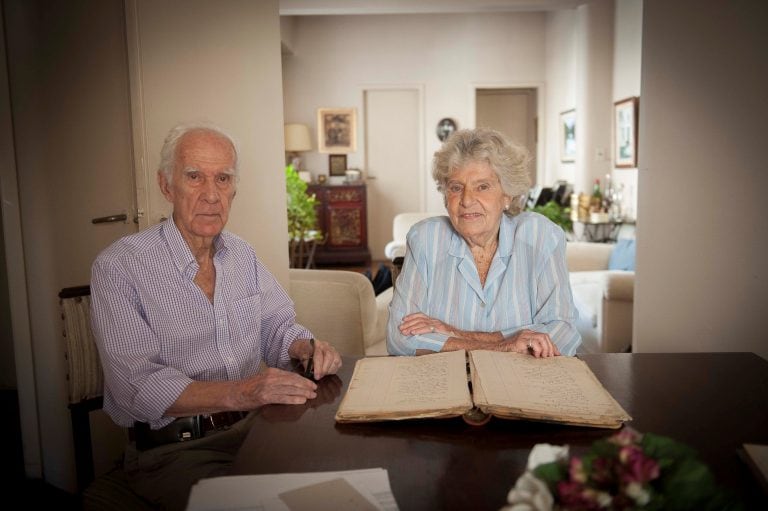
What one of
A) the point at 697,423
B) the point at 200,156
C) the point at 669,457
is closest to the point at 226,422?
the point at 200,156

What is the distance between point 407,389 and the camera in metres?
1.25

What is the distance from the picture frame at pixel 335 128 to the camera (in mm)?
8719

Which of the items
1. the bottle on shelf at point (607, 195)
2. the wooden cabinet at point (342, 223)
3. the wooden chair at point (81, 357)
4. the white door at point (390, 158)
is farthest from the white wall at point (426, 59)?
the wooden chair at point (81, 357)

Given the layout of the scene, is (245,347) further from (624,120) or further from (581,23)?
(581,23)

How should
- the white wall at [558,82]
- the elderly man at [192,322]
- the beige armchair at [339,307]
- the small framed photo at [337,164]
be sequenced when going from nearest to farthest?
the elderly man at [192,322] < the beige armchair at [339,307] < the white wall at [558,82] < the small framed photo at [337,164]

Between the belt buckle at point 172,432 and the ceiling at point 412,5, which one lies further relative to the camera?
the ceiling at point 412,5

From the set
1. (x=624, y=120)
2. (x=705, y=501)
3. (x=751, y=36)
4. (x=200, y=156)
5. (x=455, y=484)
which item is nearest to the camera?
(x=705, y=501)

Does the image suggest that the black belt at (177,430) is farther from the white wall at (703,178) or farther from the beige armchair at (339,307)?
the white wall at (703,178)

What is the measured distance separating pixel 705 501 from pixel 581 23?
6607mm

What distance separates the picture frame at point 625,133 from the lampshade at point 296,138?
3.87 meters

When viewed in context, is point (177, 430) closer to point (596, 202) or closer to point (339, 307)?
point (339, 307)

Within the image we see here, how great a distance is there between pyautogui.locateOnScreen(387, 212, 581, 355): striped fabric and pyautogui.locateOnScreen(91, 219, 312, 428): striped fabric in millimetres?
371

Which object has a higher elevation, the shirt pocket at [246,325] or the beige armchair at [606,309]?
the shirt pocket at [246,325]

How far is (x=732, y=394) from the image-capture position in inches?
50.6
